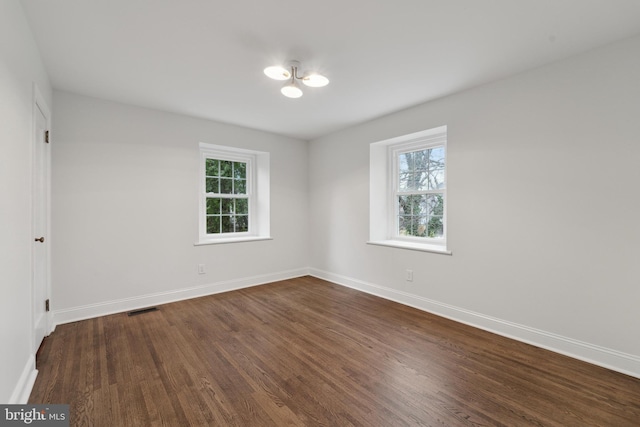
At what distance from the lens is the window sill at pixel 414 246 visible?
3.32m

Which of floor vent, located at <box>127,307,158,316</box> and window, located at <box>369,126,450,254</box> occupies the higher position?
window, located at <box>369,126,450,254</box>

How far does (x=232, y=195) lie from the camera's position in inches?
181

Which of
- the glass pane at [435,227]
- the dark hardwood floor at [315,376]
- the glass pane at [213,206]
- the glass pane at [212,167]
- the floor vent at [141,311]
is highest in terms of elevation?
the glass pane at [212,167]

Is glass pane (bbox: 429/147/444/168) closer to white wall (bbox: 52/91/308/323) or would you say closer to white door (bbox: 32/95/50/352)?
white wall (bbox: 52/91/308/323)

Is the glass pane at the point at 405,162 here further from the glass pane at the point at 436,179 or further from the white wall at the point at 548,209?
the white wall at the point at 548,209

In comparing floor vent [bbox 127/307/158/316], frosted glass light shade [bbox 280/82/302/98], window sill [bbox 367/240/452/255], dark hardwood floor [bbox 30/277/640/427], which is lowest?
dark hardwood floor [bbox 30/277/640/427]

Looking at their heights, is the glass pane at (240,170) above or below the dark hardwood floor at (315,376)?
above

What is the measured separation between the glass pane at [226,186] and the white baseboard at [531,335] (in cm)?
273

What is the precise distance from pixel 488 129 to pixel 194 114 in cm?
351

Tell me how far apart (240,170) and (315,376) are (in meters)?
3.51

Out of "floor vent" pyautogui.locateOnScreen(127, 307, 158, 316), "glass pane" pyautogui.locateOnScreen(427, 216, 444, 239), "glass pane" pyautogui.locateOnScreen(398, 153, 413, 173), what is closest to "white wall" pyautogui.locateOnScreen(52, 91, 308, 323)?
"floor vent" pyautogui.locateOnScreen(127, 307, 158, 316)

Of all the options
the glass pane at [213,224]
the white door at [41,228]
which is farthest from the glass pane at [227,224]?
the white door at [41,228]

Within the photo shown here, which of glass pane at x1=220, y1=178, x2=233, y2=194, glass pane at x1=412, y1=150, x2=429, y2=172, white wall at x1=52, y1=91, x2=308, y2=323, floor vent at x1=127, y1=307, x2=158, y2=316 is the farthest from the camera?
glass pane at x1=220, y1=178, x2=233, y2=194

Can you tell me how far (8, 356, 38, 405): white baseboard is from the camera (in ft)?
5.50
